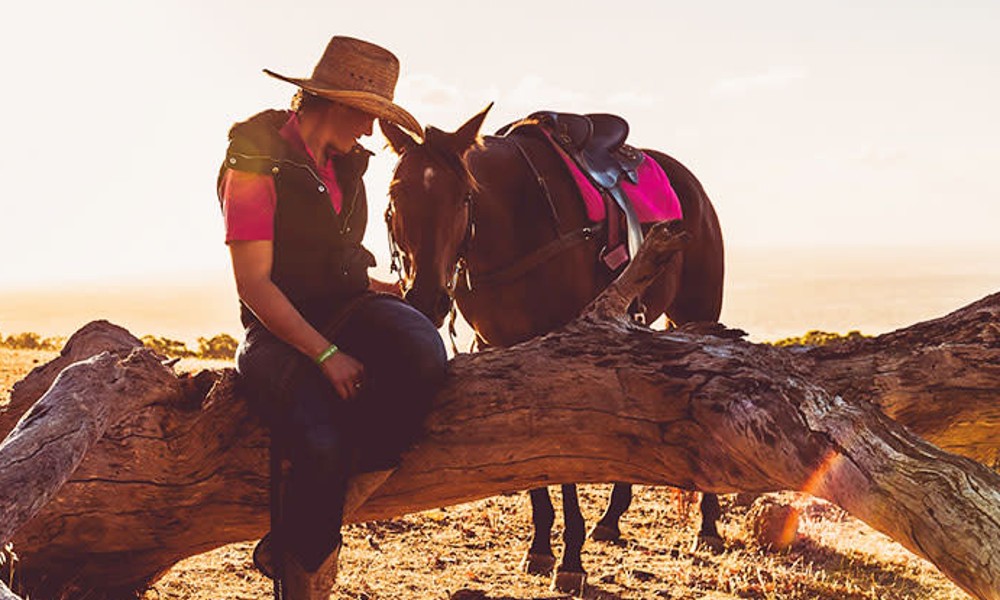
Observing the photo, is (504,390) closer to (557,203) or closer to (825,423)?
(825,423)

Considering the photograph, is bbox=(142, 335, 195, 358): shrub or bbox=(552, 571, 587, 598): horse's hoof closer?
bbox=(552, 571, 587, 598): horse's hoof

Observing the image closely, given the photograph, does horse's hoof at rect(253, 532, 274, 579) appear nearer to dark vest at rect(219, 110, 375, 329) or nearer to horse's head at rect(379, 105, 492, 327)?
dark vest at rect(219, 110, 375, 329)

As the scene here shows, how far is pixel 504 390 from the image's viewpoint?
13.9ft

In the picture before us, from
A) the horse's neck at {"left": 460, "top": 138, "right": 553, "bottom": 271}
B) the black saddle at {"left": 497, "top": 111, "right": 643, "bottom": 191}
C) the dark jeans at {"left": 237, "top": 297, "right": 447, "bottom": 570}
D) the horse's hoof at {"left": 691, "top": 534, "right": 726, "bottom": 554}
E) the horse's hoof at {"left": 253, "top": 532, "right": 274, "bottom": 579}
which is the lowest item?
the horse's hoof at {"left": 691, "top": 534, "right": 726, "bottom": 554}

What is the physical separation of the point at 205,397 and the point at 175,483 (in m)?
0.41

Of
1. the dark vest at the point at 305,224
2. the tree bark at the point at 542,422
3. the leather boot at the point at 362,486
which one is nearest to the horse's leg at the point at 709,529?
the tree bark at the point at 542,422

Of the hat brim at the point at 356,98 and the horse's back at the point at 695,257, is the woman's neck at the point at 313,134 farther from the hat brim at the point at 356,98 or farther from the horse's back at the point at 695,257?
the horse's back at the point at 695,257

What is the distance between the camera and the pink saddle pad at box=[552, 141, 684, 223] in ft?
22.9

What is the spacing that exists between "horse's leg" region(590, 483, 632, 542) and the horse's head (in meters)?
2.42

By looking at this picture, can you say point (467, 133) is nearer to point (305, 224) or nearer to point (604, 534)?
point (305, 224)

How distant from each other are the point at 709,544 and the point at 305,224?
15.0 feet

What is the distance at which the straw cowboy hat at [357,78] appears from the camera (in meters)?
3.92

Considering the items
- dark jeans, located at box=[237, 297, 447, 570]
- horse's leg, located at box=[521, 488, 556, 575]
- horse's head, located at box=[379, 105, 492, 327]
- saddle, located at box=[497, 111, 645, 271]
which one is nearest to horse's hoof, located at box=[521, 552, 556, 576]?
horse's leg, located at box=[521, 488, 556, 575]

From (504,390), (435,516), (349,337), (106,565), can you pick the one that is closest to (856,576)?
(435,516)
